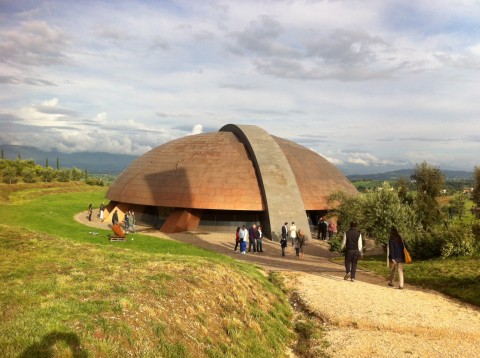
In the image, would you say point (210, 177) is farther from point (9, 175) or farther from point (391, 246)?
point (9, 175)

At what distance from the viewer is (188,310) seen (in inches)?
398

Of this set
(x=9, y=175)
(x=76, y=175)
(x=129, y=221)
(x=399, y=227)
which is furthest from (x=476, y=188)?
(x=76, y=175)

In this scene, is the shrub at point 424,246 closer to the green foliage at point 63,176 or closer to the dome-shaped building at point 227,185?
the dome-shaped building at point 227,185

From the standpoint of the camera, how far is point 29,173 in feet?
239

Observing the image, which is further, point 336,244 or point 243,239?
point 336,244

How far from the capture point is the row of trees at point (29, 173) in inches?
2721

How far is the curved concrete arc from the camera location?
1194 inches

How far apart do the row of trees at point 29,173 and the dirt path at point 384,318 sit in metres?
68.4

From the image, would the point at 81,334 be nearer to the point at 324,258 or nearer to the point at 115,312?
the point at 115,312

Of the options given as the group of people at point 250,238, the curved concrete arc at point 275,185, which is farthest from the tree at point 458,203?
the group of people at point 250,238

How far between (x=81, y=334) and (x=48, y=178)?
81964 millimetres

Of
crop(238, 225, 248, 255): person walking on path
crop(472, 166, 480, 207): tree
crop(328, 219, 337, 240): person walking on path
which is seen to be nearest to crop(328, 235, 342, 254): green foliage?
crop(328, 219, 337, 240): person walking on path

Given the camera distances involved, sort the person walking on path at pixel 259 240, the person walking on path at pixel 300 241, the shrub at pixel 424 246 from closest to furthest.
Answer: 1. the shrub at pixel 424 246
2. the person walking on path at pixel 300 241
3. the person walking on path at pixel 259 240

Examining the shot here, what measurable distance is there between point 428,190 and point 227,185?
22790 mm
